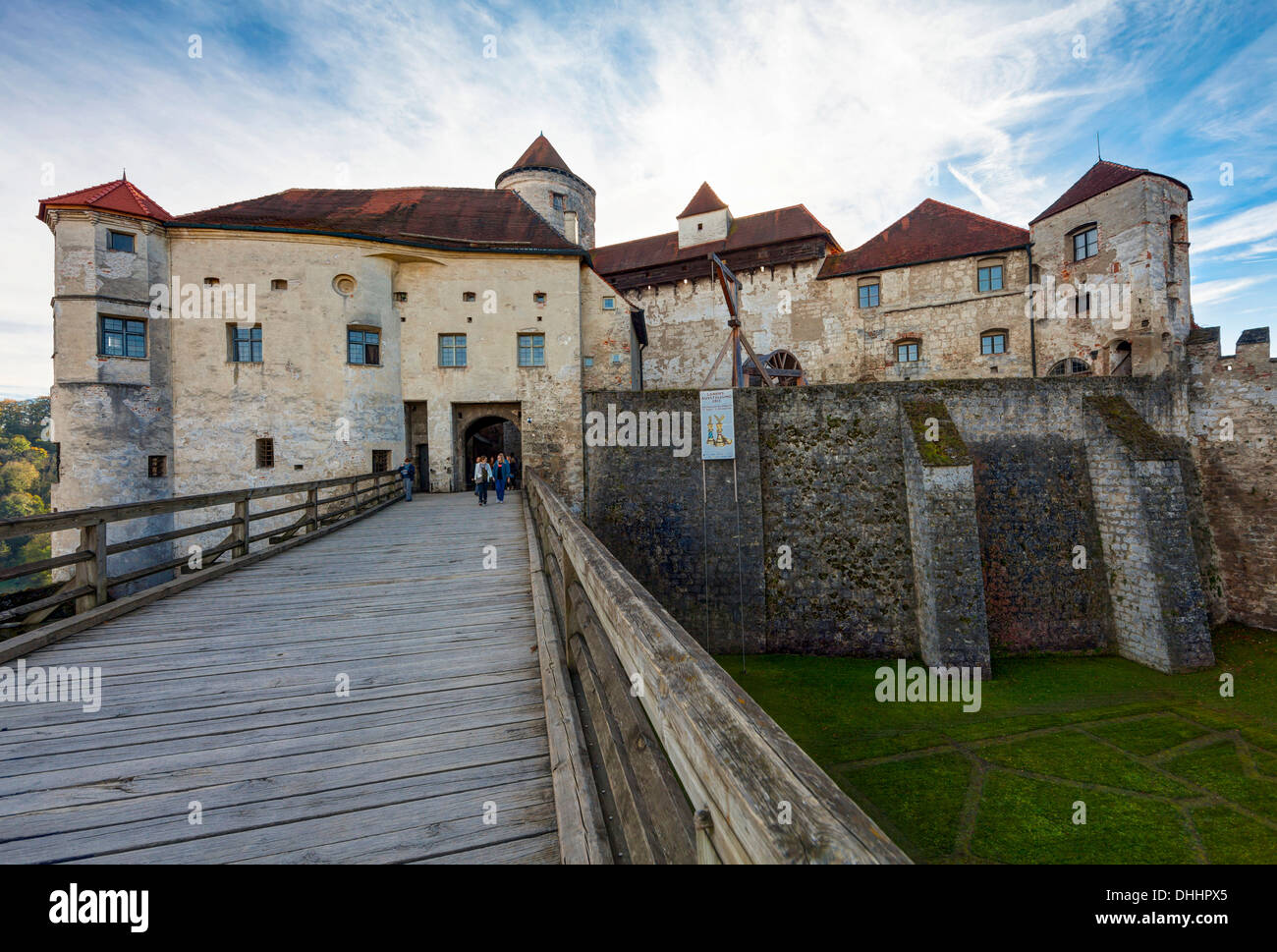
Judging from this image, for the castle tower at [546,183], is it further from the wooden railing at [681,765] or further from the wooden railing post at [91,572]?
the wooden railing at [681,765]

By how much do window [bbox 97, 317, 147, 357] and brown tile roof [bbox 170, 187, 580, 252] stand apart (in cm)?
347

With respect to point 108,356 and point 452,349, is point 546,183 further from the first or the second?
point 108,356

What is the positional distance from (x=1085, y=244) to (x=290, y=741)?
24526 mm

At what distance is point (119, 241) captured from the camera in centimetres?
1576

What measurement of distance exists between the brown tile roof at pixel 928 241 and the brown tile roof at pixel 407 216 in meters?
12.8

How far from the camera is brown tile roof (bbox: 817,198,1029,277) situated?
68.2 ft

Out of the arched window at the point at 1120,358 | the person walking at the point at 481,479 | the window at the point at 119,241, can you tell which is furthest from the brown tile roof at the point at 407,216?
the arched window at the point at 1120,358

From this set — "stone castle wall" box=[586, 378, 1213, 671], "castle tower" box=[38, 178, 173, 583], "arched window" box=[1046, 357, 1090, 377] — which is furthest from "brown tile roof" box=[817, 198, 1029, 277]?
"castle tower" box=[38, 178, 173, 583]

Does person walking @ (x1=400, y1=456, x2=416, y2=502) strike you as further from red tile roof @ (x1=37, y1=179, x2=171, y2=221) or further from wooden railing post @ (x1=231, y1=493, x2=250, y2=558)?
red tile roof @ (x1=37, y1=179, x2=171, y2=221)

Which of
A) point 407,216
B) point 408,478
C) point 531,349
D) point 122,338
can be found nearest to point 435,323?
point 531,349

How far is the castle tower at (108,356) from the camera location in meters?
15.1
